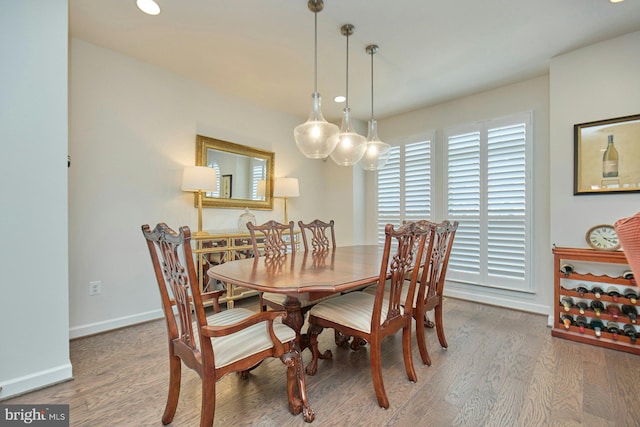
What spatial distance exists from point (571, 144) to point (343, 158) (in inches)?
83.4

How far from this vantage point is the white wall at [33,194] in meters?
1.71

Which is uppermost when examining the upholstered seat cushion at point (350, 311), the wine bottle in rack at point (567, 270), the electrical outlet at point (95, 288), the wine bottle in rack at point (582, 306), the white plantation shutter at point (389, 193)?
the white plantation shutter at point (389, 193)

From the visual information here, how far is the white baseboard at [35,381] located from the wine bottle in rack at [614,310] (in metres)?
4.06

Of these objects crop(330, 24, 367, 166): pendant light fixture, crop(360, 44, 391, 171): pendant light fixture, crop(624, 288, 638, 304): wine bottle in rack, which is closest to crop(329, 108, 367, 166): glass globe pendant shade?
crop(330, 24, 367, 166): pendant light fixture

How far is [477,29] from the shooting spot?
236 centimetres

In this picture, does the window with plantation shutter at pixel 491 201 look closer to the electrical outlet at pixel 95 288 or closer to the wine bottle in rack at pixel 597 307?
the wine bottle in rack at pixel 597 307

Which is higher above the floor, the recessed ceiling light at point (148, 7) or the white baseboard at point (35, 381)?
the recessed ceiling light at point (148, 7)

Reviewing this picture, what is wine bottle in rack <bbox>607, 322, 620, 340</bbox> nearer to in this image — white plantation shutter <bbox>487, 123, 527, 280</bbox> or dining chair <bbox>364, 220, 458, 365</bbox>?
white plantation shutter <bbox>487, 123, 527, 280</bbox>

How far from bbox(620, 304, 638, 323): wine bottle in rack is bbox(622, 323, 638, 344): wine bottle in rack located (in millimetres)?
53

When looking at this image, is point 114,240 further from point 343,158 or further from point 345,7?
point 345,7

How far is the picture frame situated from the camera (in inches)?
139

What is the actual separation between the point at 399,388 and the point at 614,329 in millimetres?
1975

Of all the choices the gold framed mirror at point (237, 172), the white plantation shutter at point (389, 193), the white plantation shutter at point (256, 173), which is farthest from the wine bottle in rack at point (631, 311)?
the white plantation shutter at point (256, 173)

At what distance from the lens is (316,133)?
2.25 m
